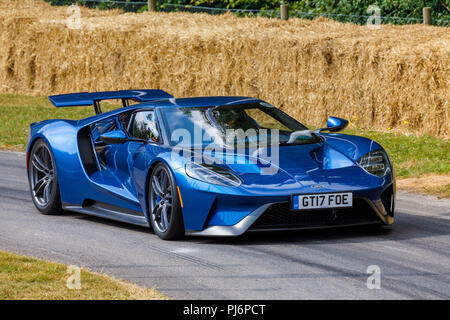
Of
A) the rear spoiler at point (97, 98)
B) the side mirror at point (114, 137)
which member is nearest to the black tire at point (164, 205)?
the side mirror at point (114, 137)

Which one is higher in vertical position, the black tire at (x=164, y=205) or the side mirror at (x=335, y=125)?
the side mirror at (x=335, y=125)

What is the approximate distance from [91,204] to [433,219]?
3.39 meters

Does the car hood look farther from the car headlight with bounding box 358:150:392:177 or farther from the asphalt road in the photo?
the asphalt road

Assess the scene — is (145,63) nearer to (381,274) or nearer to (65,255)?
(65,255)

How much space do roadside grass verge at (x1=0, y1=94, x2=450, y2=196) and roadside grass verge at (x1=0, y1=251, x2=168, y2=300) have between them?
5.16 meters

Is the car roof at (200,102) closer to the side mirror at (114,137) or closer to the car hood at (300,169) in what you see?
the side mirror at (114,137)

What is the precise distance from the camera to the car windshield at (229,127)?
7992mm

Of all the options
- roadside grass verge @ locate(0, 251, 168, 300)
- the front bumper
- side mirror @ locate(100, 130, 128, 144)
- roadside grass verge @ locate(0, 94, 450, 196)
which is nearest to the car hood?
the front bumper

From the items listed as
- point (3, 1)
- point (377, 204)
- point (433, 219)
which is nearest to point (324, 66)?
point (433, 219)

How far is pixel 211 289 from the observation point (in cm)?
596

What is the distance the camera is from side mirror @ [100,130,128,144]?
8.32m

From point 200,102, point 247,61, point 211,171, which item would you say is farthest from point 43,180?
point 247,61

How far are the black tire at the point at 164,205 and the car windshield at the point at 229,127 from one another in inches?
15.7

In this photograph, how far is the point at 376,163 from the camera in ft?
25.7
